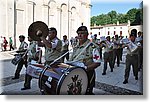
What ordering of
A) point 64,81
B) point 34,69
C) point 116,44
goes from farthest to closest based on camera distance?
point 116,44 < point 34,69 < point 64,81

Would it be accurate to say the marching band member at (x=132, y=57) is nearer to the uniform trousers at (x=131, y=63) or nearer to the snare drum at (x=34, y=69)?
the uniform trousers at (x=131, y=63)

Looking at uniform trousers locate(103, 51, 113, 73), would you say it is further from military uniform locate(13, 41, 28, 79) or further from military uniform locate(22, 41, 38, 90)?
military uniform locate(13, 41, 28, 79)

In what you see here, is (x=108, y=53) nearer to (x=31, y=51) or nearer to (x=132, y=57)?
(x=132, y=57)

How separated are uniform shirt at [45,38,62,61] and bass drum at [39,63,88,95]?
0.16 meters

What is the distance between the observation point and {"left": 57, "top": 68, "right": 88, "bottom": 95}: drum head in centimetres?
270

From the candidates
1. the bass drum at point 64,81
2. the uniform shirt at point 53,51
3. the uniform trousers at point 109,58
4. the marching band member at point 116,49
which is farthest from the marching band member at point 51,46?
the marching band member at point 116,49

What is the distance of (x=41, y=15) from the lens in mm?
2863

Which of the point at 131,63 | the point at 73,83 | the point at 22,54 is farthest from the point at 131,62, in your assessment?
the point at 22,54

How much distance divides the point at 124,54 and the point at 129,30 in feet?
0.88

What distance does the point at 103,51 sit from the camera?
9.36 feet

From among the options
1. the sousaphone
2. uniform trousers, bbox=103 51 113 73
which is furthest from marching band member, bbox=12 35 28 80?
uniform trousers, bbox=103 51 113 73

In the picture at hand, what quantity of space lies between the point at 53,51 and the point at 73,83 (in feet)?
1.34

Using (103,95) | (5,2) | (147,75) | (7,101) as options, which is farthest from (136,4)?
(7,101)

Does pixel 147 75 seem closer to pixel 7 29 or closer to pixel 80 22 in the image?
pixel 80 22
